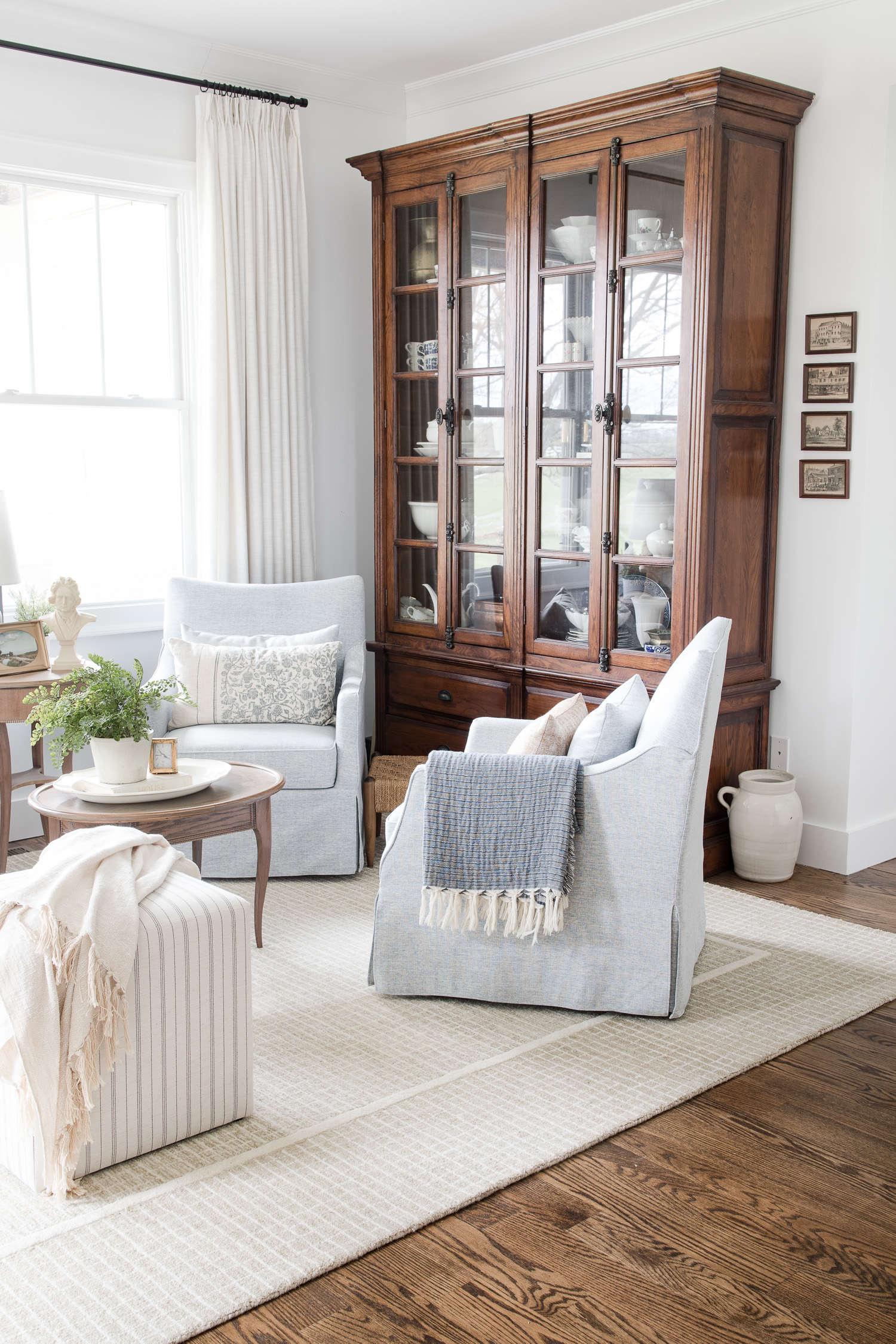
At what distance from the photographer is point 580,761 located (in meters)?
2.75

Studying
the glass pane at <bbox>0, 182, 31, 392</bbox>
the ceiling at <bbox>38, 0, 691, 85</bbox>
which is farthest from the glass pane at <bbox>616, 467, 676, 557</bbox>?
the glass pane at <bbox>0, 182, 31, 392</bbox>

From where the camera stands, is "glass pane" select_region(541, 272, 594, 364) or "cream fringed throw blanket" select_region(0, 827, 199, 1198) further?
"glass pane" select_region(541, 272, 594, 364)

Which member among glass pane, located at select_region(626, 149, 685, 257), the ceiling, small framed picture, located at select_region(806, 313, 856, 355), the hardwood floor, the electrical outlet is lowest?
the hardwood floor

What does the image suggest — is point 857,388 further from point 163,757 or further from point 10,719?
point 10,719

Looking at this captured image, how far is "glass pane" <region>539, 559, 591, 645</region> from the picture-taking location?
4047 millimetres

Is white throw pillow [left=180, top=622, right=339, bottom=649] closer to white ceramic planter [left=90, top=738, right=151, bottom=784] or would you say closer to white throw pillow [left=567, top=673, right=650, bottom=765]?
white ceramic planter [left=90, top=738, right=151, bottom=784]

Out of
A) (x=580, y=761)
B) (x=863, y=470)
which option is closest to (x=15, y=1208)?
(x=580, y=761)

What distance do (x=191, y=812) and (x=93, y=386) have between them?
216 centimetres

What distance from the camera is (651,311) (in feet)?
12.3

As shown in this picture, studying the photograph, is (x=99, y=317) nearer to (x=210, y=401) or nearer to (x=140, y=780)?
(x=210, y=401)

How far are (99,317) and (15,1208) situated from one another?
3.22 metres

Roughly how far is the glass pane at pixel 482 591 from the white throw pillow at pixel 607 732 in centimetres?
147

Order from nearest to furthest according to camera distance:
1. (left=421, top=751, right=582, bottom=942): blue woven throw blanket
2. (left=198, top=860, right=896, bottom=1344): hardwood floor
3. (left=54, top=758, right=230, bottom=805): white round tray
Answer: (left=198, top=860, right=896, bottom=1344): hardwood floor
(left=421, top=751, right=582, bottom=942): blue woven throw blanket
(left=54, top=758, right=230, bottom=805): white round tray

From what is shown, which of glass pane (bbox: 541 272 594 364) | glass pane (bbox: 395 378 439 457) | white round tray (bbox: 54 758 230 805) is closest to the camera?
white round tray (bbox: 54 758 230 805)
